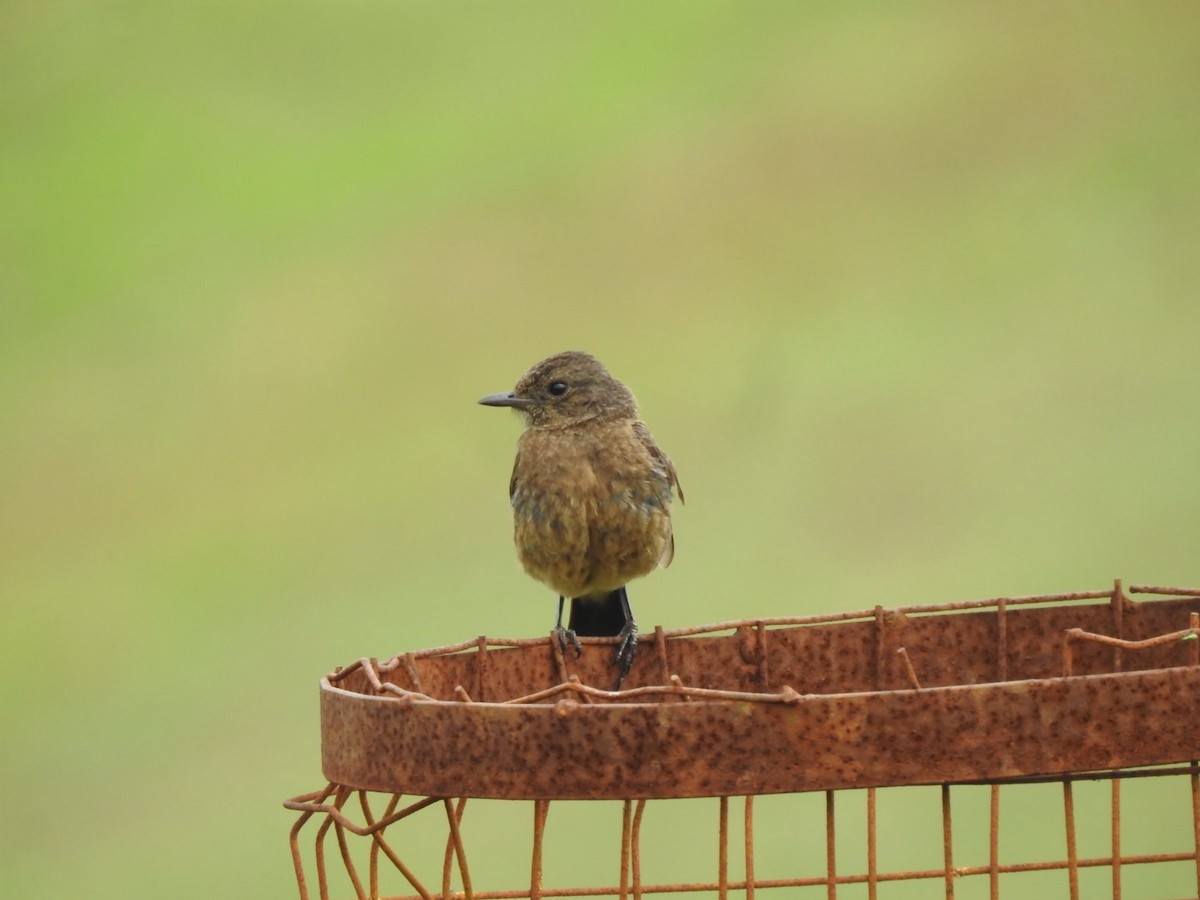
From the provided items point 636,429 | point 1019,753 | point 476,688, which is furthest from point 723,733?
point 636,429

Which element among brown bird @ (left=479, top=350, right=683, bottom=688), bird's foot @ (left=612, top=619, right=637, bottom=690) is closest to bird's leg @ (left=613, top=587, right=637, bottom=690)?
bird's foot @ (left=612, top=619, right=637, bottom=690)

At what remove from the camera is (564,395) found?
396 centimetres

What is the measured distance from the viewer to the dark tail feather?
3.86 m

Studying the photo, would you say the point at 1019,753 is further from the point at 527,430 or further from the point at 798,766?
the point at 527,430

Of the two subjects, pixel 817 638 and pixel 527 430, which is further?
pixel 527 430

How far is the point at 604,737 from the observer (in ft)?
5.85

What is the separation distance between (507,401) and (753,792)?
2251 mm

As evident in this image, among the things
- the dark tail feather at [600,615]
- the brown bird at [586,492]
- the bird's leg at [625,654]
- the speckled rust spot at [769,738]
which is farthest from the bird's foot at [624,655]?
the speckled rust spot at [769,738]

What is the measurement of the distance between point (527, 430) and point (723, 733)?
7.40ft

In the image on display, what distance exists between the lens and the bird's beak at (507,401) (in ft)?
12.8

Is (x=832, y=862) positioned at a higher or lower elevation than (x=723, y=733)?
lower

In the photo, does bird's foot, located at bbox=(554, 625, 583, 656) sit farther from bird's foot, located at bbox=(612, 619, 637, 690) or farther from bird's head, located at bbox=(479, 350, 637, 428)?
bird's head, located at bbox=(479, 350, 637, 428)

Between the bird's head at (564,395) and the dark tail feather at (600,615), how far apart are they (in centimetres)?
44

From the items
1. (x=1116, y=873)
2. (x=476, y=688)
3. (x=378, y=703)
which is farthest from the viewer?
(x=476, y=688)
